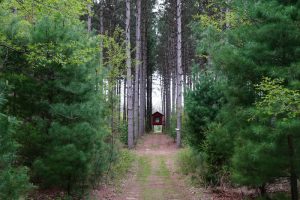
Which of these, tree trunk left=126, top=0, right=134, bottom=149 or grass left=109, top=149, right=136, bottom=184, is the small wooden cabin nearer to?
tree trunk left=126, top=0, right=134, bottom=149

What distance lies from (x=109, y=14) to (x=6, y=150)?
71.9 ft

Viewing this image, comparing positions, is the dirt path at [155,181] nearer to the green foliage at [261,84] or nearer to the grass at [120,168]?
the grass at [120,168]

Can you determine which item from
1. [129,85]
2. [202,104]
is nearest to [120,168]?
[202,104]

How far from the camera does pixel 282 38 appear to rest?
7148mm

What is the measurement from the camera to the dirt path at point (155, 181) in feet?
35.4

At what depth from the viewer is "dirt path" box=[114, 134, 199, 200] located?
10.8m

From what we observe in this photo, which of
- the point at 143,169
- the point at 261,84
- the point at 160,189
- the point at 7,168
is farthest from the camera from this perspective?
the point at 143,169

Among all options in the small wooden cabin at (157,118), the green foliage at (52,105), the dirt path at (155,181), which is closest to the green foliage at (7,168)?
the green foliage at (52,105)

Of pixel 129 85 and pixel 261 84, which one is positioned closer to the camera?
pixel 261 84

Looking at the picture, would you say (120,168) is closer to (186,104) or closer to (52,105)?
(186,104)

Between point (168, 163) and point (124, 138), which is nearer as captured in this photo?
point (168, 163)

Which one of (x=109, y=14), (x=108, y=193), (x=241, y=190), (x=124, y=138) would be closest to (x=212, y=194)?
(x=241, y=190)

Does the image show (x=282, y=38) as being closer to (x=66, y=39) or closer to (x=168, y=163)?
(x=66, y=39)

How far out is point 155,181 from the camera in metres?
13.2
